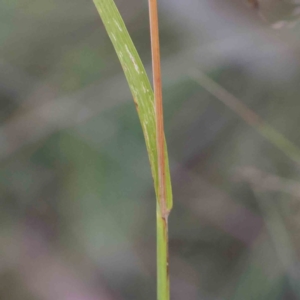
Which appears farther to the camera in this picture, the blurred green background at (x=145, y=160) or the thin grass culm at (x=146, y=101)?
the blurred green background at (x=145, y=160)

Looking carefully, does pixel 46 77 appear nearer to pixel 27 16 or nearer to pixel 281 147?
pixel 27 16

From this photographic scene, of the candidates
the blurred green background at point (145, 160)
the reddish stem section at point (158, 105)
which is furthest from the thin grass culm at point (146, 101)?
the blurred green background at point (145, 160)

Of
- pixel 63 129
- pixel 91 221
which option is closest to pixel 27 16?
pixel 63 129

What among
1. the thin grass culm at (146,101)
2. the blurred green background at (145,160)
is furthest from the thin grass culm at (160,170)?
the blurred green background at (145,160)

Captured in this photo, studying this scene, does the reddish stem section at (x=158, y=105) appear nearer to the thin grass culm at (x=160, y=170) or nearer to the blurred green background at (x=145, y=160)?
the thin grass culm at (x=160, y=170)

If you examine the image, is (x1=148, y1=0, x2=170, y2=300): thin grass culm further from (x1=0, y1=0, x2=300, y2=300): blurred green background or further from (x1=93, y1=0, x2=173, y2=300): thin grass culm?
(x1=0, y1=0, x2=300, y2=300): blurred green background

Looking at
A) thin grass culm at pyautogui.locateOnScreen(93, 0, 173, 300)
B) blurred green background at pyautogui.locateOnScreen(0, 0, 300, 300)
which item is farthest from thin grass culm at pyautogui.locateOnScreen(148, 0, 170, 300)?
blurred green background at pyautogui.locateOnScreen(0, 0, 300, 300)

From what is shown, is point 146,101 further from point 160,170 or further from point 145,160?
point 145,160

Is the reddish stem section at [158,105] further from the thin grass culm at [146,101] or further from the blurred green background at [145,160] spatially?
the blurred green background at [145,160]
